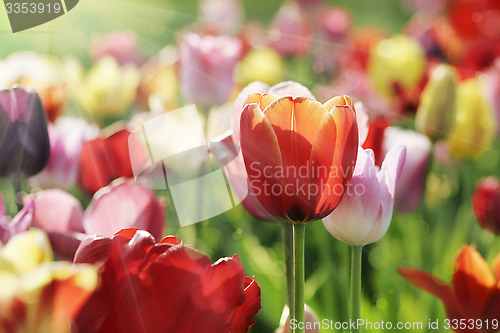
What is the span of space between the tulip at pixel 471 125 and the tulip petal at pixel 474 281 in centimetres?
44

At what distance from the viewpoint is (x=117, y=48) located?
4.07ft

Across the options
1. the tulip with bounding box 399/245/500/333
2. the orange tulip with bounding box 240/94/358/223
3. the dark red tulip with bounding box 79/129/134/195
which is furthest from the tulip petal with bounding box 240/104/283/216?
the dark red tulip with bounding box 79/129/134/195

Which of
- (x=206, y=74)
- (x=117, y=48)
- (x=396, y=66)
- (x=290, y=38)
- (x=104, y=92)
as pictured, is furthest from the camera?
(x=290, y=38)

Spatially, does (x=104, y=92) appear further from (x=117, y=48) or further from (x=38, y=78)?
(x=117, y=48)

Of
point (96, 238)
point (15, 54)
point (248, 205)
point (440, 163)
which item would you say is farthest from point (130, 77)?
point (96, 238)

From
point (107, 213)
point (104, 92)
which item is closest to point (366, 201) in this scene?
point (107, 213)

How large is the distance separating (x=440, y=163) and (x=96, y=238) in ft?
2.35

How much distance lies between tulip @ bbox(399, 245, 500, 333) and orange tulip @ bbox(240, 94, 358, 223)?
8cm

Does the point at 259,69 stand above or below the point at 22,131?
below

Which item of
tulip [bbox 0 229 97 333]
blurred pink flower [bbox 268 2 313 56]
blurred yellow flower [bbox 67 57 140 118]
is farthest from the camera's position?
blurred pink flower [bbox 268 2 313 56]

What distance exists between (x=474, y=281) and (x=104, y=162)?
0.30m

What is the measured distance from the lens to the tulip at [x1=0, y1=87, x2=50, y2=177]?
0.38m

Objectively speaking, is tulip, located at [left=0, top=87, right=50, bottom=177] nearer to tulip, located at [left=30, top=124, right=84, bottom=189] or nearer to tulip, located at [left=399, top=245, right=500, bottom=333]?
tulip, located at [left=30, top=124, right=84, bottom=189]

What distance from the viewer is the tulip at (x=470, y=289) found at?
0.33 meters
